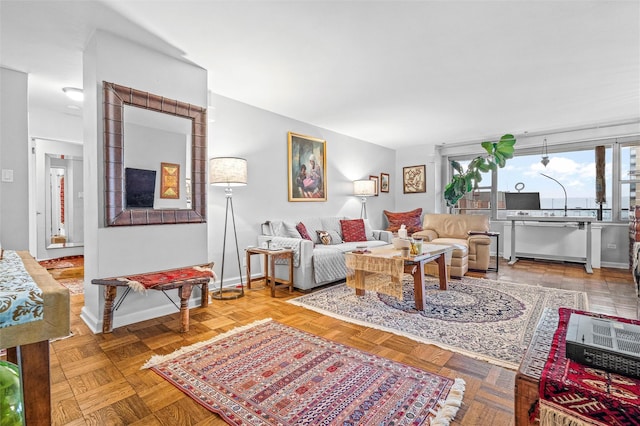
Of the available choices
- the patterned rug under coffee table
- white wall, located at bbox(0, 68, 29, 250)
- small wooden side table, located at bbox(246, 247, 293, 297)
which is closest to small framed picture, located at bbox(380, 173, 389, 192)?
the patterned rug under coffee table

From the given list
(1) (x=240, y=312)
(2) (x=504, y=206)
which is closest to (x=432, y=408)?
(1) (x=240, y=312)

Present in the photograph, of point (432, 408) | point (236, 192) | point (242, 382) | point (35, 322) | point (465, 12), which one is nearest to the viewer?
point (35, 322)

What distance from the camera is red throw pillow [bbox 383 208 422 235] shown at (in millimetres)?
5879

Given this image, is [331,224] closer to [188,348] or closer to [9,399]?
[188,348]

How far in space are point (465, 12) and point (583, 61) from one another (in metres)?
1.59

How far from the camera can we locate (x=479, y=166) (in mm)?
5805

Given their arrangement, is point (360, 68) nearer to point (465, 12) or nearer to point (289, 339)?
point (465, 12)

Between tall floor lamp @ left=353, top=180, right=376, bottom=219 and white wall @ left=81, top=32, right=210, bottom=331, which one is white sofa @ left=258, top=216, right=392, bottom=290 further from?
tall floor lamp @ left=353, top=180, right=376, bottom=219

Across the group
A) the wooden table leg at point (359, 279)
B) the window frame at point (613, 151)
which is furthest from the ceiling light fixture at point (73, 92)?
the window frame at point (613, 151)

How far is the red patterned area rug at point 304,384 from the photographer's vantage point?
56.5 inches

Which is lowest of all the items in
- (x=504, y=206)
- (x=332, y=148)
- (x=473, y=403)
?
(x=473, y=403)

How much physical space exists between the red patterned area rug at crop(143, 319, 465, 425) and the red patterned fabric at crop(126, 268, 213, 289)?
564mm

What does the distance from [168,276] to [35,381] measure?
158 cm

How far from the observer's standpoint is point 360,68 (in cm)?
298
